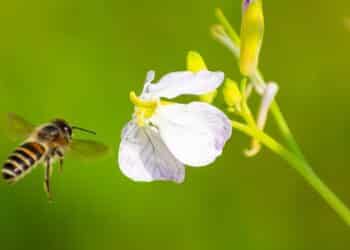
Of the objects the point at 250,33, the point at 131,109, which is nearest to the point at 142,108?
the point at 250,33

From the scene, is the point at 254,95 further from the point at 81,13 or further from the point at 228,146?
the point at 81,13

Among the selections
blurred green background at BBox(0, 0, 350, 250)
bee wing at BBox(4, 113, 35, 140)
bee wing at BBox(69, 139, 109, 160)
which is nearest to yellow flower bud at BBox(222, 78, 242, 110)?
A: bee wing at BBox(69, 139, 109, 160)

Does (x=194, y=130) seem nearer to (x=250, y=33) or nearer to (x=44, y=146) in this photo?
(x=250, y=33)

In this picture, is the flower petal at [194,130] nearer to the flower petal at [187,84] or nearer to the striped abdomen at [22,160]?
the flower petal at [187,84]

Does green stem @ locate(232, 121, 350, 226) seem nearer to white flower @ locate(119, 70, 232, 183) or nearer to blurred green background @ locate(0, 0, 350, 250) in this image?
white flower @ locate(119, 70, 232, 183)

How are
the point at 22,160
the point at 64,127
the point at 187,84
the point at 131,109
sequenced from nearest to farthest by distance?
the point at 187,84 < the point at 22,160 < the point at 64,127 < the point at 131,109

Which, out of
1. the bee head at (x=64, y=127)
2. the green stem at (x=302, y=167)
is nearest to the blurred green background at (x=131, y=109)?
the bee head at (x=64, y=127)

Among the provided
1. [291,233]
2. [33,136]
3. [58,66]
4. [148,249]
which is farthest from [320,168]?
[33,136]
